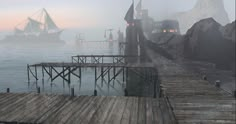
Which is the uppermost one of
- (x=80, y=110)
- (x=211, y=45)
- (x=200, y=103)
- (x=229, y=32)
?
(x=229, y=32)

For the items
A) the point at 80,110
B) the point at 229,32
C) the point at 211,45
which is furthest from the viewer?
the point at 211,45

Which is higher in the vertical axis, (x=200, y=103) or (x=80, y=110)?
(x=200, y=103)

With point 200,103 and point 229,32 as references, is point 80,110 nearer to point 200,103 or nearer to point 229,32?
point 200,103

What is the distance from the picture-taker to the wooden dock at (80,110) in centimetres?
1091

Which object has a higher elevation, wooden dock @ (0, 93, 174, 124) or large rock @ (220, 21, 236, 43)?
large rock @ (220, 21, 236, 43)

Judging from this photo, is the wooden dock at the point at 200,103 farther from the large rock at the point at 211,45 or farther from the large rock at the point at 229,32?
the large rock at the point at 211,45

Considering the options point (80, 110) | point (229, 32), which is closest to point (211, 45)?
point (229, 32)

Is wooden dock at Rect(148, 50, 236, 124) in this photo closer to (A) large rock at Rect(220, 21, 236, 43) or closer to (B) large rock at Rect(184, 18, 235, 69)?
(A) large rock at Rect(220, 21, 236, 43)

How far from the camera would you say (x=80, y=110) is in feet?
40.7

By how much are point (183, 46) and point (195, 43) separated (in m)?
6.17

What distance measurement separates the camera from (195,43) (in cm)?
4188

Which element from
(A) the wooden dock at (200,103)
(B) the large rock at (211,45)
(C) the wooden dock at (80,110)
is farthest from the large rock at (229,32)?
(C) the wooden dock at (80,110)

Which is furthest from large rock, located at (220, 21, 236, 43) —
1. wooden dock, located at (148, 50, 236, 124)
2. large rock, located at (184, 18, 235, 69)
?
wooden dock, located at (148, 50, 236, 124)

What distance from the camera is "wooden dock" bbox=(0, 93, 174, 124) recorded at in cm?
1091
